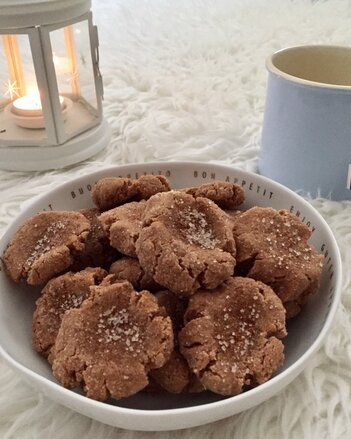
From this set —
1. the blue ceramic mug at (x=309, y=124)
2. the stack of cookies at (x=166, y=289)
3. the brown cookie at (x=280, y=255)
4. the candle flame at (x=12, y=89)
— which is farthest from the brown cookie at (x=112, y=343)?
the candle flame at (x=12, y=89)

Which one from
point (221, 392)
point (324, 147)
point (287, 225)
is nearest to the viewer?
point (221, 392)

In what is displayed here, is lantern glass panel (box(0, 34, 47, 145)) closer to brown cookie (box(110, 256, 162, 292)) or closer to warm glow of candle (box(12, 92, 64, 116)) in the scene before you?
warm glow of candle (box(12, 92, 64, 116))

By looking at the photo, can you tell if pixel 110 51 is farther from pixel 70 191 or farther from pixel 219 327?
pixel 219 327

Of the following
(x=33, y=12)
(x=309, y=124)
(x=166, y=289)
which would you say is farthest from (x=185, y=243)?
(x=33, y=12)

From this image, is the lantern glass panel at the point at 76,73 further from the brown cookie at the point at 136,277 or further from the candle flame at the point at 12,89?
the brown cookie at the point at 136,277

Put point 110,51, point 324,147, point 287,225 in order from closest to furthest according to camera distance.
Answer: point 287,225
point 324,147
point 110,51

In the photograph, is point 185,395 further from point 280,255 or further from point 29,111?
point 29,111

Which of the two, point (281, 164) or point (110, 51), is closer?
point (281, 164)

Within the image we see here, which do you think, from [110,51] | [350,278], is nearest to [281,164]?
[350,278]
